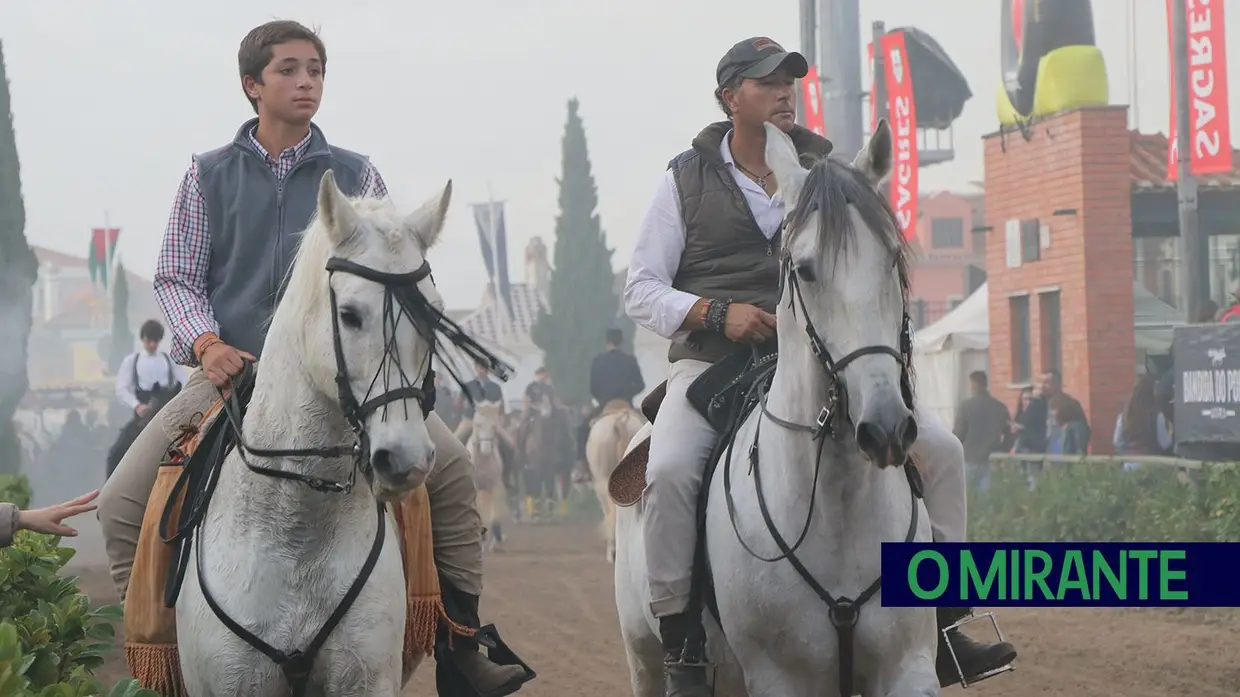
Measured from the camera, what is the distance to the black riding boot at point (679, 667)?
551 centimetres

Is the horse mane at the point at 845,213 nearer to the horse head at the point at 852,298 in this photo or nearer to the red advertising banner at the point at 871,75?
the horse head at the point at 852,298

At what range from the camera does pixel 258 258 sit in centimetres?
552

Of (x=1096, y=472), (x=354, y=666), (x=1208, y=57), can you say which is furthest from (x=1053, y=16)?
(x=354, y=666)

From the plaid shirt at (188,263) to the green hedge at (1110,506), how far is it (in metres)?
9.59

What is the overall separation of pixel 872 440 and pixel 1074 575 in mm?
1399

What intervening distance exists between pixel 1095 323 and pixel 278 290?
67.6ft

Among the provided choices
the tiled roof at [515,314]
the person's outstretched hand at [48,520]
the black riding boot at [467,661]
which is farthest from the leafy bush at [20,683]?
the tiled roof at [515,314]

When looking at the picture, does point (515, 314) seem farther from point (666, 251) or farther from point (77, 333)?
point (77, 333)

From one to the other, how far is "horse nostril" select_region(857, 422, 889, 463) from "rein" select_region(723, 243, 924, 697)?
16 centimetres

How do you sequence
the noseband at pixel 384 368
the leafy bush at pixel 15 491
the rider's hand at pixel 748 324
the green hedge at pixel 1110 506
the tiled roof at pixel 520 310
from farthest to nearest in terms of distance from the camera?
the tiled roof at pixel 520 310
the green hedge at pixel 1110 506
the leafy bush at pixel 15 491
the rider's hand at pixel 748 324
the noseband at pixel 384 368

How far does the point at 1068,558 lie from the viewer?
5453 millimetres

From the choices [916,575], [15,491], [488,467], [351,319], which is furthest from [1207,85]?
[351,319]

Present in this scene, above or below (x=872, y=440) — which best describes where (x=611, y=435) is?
below

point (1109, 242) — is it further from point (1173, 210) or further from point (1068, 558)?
point (1068, 558)
